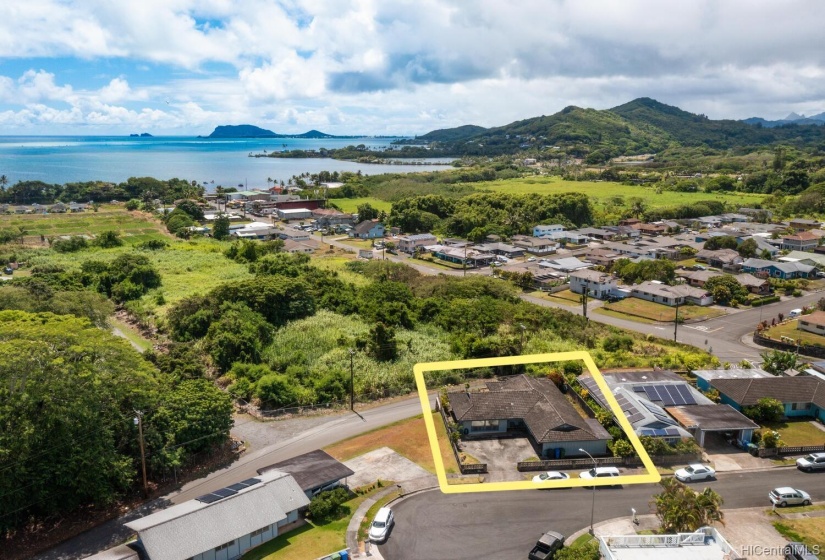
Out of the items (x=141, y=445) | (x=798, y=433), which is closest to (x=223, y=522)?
(x=141, y=445)

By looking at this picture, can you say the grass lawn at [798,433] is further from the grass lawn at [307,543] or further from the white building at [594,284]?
the white building at [594,284]

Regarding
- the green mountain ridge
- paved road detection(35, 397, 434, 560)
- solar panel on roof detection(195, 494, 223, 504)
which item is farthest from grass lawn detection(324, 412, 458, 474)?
the green mountain ridge

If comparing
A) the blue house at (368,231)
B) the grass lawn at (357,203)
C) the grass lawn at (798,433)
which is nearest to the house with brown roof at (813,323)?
the grass lawn at (798,433)

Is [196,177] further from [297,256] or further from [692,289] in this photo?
[692,289]

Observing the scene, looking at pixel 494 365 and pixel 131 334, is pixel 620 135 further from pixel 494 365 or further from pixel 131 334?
pixel 494 365

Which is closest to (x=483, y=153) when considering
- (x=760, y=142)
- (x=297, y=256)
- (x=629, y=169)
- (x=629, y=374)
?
(x=629, y=169)

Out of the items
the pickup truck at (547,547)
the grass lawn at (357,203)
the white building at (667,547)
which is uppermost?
the grass lawn at (357,203)
